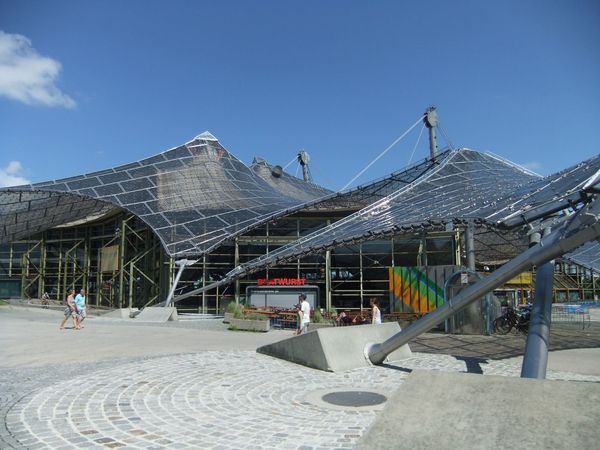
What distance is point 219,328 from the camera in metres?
22.4

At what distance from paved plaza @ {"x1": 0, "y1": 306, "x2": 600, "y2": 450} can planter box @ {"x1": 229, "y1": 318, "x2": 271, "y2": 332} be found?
5.69m

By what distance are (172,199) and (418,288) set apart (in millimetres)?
19651

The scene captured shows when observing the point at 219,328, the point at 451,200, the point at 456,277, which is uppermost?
the point at 451,200

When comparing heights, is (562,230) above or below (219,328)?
above

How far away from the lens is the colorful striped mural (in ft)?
75.7

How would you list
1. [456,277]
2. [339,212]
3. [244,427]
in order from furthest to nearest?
[339,212] → [456,277] → [244,427]

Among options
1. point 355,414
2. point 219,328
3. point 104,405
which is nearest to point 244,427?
point 355,414

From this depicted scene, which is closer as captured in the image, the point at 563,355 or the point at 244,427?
the point at 244,427

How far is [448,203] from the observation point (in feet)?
78.4

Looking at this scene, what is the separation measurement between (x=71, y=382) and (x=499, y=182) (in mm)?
25387

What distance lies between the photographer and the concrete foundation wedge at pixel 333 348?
33.3 feet

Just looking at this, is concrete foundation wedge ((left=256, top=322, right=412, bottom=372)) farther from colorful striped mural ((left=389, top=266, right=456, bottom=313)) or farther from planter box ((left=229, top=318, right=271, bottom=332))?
colorful striped mural ((left=389, top=266, right=456, bottom=313))

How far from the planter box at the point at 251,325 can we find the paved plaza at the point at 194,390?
569 cm

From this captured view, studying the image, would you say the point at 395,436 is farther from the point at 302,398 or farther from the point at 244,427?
the point at 302,398
